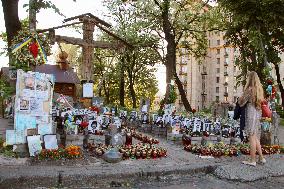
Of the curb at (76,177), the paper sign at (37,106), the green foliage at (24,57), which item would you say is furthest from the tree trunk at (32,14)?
the curb at (76,177)

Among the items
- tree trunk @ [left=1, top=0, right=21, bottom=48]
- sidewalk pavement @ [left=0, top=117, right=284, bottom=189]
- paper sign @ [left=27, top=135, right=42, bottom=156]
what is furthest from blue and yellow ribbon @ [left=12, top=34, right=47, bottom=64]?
tree trunk @ [left=1, top=0, right=21, bottom=48]

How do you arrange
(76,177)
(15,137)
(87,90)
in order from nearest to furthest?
(76,177) < (15,137) < (87,90)

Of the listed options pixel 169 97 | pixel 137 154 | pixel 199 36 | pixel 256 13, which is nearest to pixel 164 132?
pixel 169 97

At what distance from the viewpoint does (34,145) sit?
Answer: 28.2 feet

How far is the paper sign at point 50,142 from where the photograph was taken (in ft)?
29.2

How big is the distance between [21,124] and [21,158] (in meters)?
0.82

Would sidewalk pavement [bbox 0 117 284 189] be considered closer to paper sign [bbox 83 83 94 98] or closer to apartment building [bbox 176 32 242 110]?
paper sign [bbox 83 83 94 98]

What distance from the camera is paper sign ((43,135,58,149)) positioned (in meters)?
8.90

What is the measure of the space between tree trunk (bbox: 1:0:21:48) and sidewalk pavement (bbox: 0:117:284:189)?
5.65 meters

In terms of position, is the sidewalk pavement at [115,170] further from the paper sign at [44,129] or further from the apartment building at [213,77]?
the apartment building at [213,77]

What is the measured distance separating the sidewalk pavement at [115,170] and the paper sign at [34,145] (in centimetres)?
33

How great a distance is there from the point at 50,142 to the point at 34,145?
1.53 feet

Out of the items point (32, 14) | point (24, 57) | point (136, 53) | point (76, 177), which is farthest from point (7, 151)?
point (136, 53)

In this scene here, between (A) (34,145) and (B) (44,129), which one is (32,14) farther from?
(A) (34,145)
